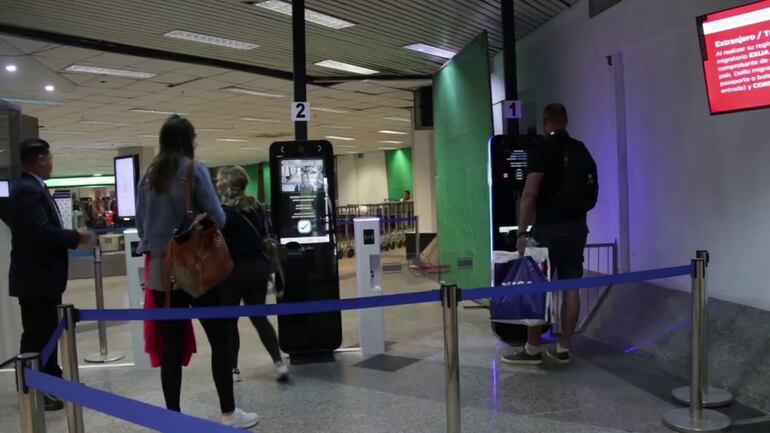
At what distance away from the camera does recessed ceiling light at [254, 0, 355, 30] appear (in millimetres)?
5934

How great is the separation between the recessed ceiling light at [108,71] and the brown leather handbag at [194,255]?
6640mm

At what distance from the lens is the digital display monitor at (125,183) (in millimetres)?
6996

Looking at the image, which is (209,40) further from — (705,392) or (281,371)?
(705,392)

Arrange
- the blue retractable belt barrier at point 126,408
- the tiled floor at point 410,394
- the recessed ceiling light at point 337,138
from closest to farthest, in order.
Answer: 1. the blue retractable belt barrier at point 126,408
2. the tiled floor at point 410,394
3. the recessed ceiling light at point 337,138

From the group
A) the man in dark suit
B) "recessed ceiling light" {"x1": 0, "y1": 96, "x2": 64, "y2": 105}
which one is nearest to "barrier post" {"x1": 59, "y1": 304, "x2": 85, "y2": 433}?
the man in dark suit

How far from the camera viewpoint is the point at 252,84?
10016mm

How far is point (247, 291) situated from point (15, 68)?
6.17 meters

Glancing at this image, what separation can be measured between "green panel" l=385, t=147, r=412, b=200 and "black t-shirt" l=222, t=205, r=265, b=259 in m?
23.0

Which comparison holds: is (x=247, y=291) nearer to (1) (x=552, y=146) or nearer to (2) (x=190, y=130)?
(2) (x=190, y=130)

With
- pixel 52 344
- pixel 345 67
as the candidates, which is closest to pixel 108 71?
pixel 345 67

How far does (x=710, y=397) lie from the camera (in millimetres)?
3438

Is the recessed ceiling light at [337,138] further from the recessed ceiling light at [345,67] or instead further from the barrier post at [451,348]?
the barrier post at [451,348]

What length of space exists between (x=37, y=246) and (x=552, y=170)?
321 cm

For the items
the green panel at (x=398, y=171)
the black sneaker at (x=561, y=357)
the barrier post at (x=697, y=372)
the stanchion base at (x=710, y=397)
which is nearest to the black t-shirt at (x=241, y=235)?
the black sneaker at (x=561, y=357)
